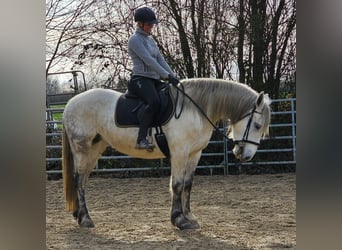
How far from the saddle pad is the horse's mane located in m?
0.13

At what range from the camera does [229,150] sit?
5.57 metres

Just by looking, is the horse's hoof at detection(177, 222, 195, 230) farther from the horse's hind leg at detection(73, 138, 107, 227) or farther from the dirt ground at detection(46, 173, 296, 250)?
the horse's hind leg at detection(73, 138, 107, 227)

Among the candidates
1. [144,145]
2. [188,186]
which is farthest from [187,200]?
[144,145]

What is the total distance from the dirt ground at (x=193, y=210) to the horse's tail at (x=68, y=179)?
0.17m

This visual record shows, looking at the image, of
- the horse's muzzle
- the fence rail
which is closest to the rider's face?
the horse's muzzle

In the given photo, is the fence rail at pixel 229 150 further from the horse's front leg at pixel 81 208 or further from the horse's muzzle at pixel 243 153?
the horse's muzzle at pixel 243 153

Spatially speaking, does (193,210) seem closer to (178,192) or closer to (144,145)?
(178,192)

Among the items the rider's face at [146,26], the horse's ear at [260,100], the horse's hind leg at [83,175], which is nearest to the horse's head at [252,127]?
the horse's ear at [260,100]

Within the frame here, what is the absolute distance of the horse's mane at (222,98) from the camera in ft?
8.87

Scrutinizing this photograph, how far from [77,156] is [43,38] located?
249cm

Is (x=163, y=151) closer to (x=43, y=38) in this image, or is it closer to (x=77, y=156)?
(x=77, y=156)

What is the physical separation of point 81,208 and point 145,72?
102 centimetres
